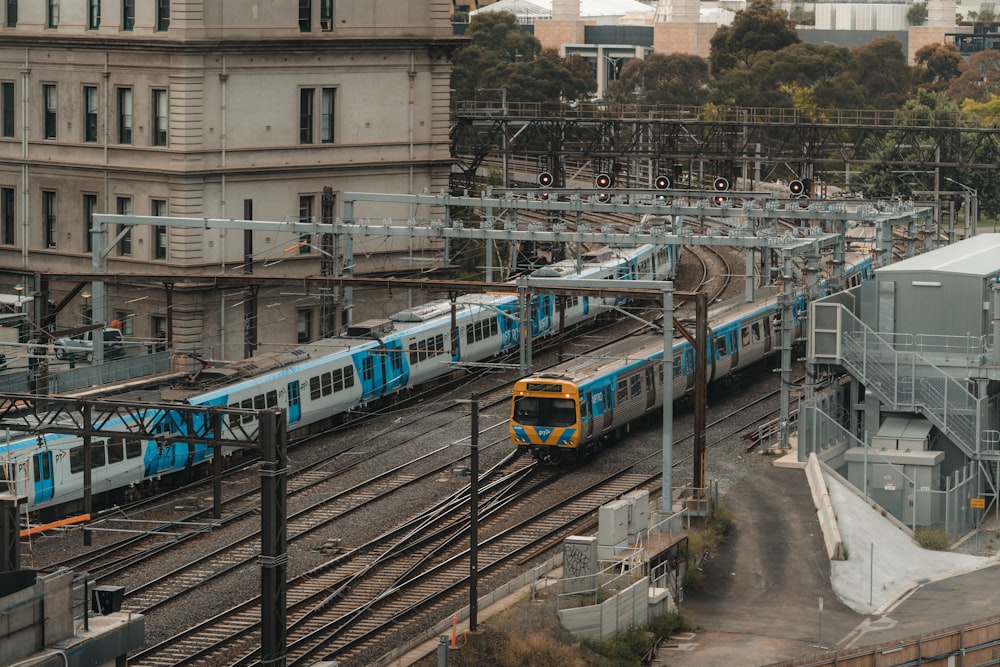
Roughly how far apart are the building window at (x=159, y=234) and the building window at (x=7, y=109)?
7.04m

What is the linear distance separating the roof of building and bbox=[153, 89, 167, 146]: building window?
82.0 ft

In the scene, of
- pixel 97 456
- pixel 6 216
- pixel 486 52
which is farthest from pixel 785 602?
pixel 486 52

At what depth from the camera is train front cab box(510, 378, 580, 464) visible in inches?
1863

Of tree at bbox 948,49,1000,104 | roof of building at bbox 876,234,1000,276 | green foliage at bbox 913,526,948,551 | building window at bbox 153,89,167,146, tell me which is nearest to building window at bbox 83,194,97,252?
building window at bbox 153,89,167,146

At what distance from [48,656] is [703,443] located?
765 inches

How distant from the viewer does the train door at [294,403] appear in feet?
165

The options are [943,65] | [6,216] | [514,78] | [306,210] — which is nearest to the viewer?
[306,210]

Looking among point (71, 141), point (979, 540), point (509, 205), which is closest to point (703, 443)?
point (979, 540)

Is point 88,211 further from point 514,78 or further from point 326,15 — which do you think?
point 514,78

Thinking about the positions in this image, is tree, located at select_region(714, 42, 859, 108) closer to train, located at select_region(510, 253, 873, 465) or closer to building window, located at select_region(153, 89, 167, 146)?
building window, located at select_region(153, 89, 167, 146)

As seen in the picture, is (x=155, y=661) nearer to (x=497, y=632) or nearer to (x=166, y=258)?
(x=497, y=632)

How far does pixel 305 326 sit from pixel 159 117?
861 cm

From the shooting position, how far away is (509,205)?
59.6 metres

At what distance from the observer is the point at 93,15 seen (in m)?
65.2
